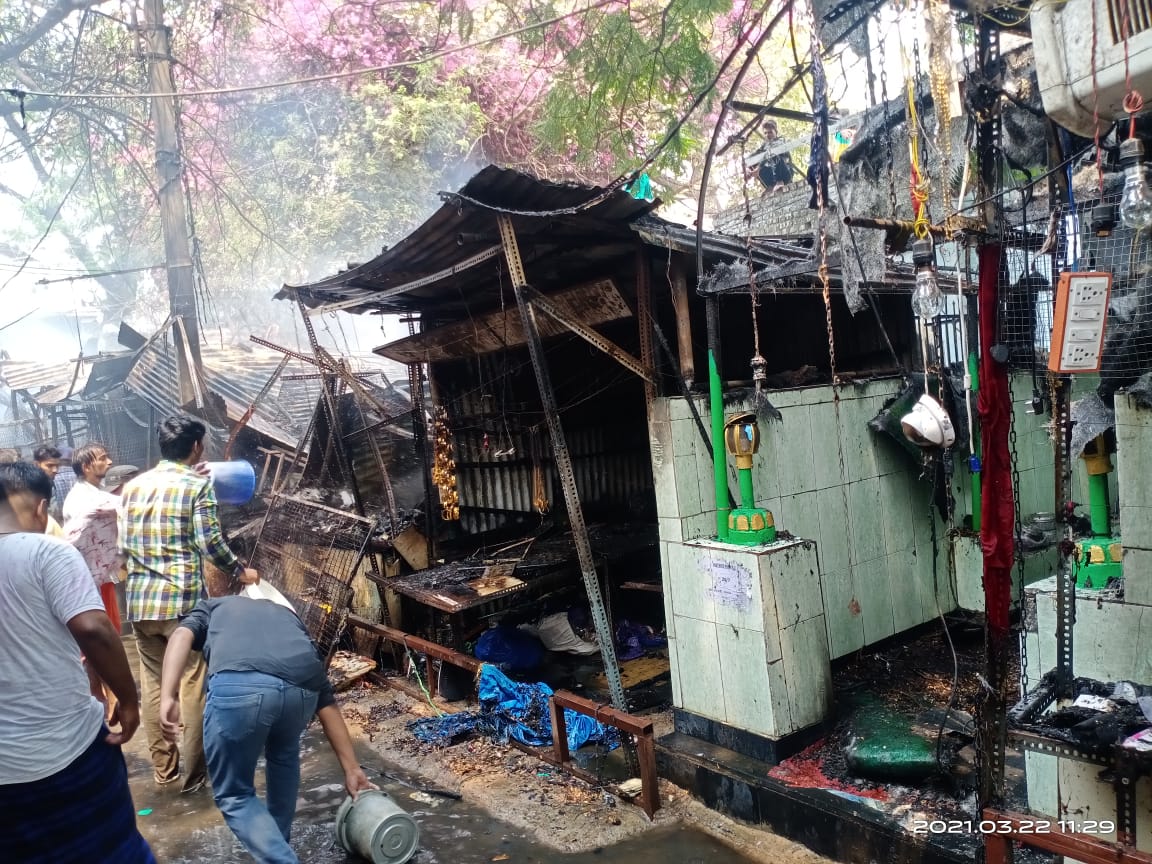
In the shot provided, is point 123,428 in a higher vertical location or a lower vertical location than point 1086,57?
lower

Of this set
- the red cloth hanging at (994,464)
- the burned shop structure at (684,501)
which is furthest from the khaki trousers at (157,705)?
the red cloth hanging at (994,464)

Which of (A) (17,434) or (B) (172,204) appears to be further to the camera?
(A) (17,434)

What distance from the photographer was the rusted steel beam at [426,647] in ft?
21.7

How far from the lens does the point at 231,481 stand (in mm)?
5910

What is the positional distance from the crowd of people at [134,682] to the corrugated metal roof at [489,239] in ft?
7.32

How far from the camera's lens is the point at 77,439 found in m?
17.8

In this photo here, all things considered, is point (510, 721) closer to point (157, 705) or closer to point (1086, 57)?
point (157, 705)

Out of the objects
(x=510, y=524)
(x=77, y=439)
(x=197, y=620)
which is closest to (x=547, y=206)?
(x=197, y=620)

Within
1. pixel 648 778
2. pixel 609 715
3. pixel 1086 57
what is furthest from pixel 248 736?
pixel 1086 57

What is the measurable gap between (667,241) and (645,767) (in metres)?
3.70

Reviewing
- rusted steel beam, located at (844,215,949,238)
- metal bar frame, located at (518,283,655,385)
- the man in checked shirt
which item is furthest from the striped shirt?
rusted steel beam, located at (844,215,949,238)

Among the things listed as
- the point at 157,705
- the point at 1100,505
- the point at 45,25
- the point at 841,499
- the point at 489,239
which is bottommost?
the point at 157,705

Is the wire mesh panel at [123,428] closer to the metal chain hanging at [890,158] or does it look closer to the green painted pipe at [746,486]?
the green painted pipe at [746,486]

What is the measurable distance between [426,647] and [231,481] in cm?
246
